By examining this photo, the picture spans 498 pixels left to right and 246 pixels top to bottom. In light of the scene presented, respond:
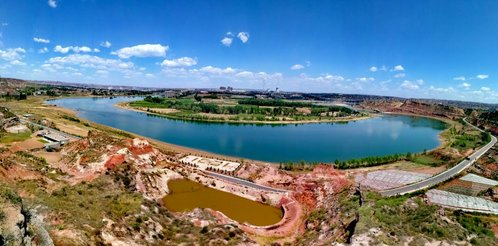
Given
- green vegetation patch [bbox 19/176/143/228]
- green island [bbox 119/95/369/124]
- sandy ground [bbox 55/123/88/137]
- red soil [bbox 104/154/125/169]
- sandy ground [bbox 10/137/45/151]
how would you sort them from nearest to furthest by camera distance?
1. green vegetation patch [bbox 19/176/143/228]
2. red soil [bbox 104/154/125/169]
3. sandy ground [bbox 10/137/45/151]
4. sandy ground [bbox 55/123/88/137]
5. green island [bbox 119/95/369/124]

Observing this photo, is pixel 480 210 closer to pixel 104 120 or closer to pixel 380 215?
pixel 380 215

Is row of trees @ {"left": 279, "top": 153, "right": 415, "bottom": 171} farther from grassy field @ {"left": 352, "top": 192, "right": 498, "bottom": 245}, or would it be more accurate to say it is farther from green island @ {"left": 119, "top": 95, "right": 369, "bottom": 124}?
green island @ {"left": 119, "top": 95, "right": 369, "bottom": 124}

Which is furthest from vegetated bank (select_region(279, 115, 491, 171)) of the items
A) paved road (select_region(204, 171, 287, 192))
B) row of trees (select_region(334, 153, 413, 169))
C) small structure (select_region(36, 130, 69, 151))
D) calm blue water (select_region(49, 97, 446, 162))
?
small structure (select_region(36, 130, 69, 151))

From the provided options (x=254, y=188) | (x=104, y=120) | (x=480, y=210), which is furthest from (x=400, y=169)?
(x=104, y=120)

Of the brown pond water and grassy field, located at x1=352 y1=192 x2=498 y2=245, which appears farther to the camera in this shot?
the brown pond water

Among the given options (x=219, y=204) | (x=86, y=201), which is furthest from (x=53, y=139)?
(x=86, y=201)

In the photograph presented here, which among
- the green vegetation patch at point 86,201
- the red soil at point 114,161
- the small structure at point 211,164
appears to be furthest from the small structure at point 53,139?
the green vegetation patch at point 86,201

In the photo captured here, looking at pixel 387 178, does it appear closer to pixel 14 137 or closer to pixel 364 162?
pixel 364 162

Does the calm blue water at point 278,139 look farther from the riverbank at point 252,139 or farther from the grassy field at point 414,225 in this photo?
the grassy field at point 414,225
